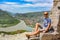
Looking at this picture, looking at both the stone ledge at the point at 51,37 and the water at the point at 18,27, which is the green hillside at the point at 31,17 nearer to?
the water at the point at 18,27

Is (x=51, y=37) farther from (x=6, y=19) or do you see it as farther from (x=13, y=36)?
(x=6, y=19)

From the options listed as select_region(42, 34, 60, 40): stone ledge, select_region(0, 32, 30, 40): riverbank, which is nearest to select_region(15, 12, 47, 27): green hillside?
select_region(0, 32, 30, 40): riverbank

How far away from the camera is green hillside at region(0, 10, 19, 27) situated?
8.98m

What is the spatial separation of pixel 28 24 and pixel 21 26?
263mm

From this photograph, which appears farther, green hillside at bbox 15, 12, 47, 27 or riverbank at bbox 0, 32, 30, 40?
green hillside at bbox 15, 12, 47, 27

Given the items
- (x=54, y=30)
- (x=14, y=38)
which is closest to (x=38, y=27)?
(x=54, y=30)

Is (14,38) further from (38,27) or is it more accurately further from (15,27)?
(38,27)

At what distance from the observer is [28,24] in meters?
9.01

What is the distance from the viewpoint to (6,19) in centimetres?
900

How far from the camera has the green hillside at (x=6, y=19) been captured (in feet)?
29.5

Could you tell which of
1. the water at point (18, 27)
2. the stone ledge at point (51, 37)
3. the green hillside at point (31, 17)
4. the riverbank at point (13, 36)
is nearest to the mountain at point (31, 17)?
the green hillside at point (31, 17)

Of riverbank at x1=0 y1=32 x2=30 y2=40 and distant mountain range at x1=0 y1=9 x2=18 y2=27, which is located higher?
distant mountain range at x1=0 y1=9 x2=18 y2=27

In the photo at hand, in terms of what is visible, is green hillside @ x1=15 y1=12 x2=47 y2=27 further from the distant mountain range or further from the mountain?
the distant mountain range

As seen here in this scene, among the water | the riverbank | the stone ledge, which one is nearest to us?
the stone ledge
